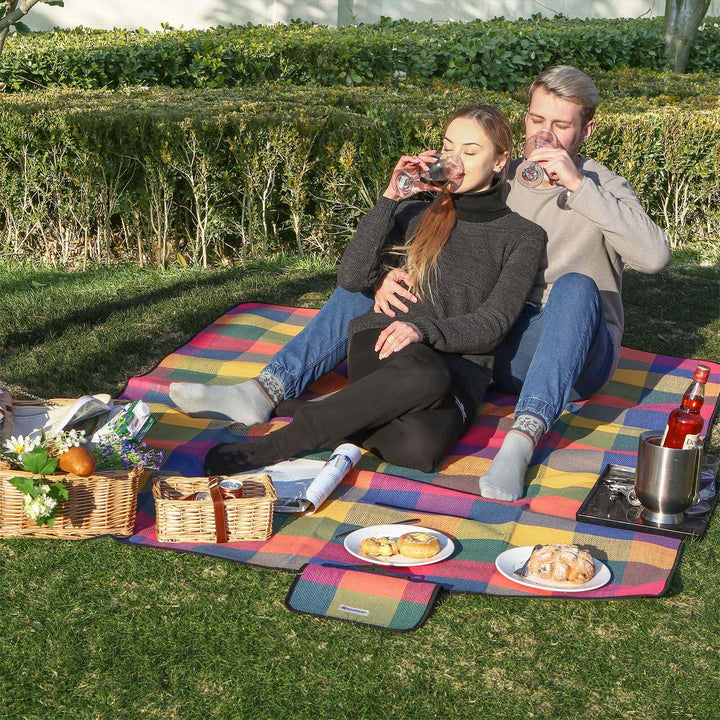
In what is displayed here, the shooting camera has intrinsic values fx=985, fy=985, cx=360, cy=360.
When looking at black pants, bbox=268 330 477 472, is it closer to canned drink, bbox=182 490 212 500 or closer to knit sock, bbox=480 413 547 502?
knit sock, bbox=480 413 547 502

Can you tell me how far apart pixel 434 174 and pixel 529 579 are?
180cm

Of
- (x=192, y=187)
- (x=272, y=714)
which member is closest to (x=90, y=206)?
(x=192, y=187)

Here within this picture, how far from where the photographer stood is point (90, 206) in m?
6.72

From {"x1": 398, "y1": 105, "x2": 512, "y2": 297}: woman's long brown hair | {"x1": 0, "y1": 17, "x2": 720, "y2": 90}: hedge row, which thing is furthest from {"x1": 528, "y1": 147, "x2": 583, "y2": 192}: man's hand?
{"x1": 0, "y1": 17, "x2": 720, "y2": 90}: hedge row

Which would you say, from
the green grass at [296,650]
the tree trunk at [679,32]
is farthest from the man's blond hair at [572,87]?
the tree trunk at [679,32]

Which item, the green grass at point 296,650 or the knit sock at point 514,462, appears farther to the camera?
the knit sock at point 514,462

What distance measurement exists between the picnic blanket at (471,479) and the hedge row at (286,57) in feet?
18.9

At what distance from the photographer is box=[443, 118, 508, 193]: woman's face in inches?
166

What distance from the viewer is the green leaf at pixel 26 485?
10.7ft

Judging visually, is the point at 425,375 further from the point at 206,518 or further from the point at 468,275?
the point at 206,518

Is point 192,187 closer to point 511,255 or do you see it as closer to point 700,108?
point 511,255

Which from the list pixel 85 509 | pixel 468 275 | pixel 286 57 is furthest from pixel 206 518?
pixel 286 57

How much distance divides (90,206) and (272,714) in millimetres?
4825

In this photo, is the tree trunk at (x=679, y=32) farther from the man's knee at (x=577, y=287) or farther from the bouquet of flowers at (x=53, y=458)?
the bouquet of flowers at (x=53, y=458)
